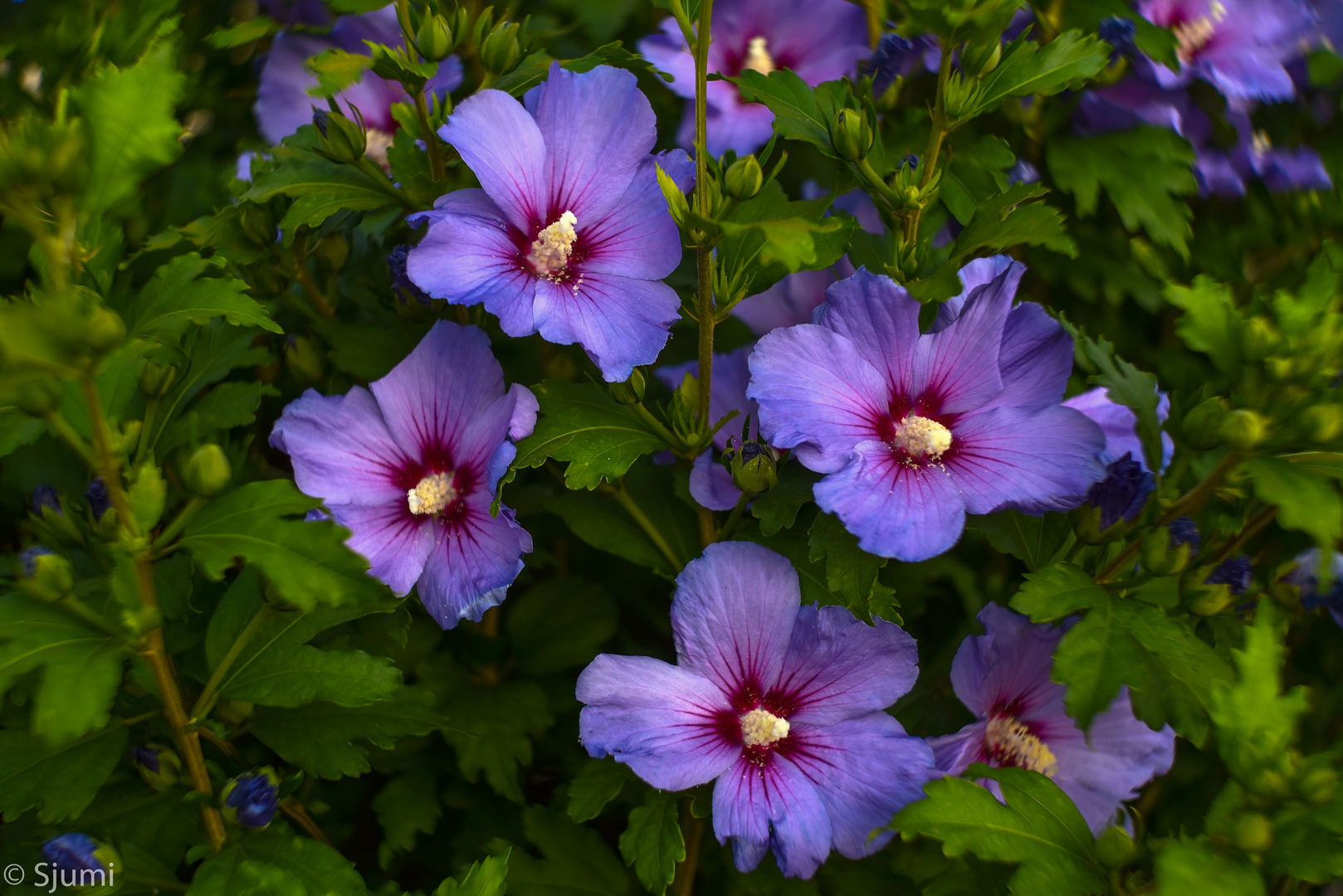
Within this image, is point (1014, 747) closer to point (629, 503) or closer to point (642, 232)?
point (629, 503)

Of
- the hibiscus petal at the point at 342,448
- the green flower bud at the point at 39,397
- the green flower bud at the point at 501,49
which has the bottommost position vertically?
the hibiscus petal at the point at 342,448

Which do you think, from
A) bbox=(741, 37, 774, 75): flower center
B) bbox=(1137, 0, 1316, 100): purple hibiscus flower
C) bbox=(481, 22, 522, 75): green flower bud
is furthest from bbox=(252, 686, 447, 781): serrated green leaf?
bbox=(1137, 0, 1316, 100): purple hibiscus flower

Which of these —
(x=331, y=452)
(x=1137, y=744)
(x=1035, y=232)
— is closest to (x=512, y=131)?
(x=331, y=452)

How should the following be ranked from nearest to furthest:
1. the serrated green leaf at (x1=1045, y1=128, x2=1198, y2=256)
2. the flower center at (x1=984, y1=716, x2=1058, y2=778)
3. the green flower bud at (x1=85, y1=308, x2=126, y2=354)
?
the green flower bud at (x1=85, y1=308, x2=126, y2=354) < the flower center at (x1=984, y1=716, x2=1058, y2=778) < the serrated green leaf at (x1=1045, y1=128, x2=1198, y2=256)

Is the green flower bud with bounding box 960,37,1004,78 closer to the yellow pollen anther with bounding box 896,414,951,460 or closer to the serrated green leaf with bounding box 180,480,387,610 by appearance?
the yellow pollen anther with bounding box 896,414,951,460

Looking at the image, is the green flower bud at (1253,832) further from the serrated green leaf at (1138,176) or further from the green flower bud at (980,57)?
the serrated green leaf at (1138,176)

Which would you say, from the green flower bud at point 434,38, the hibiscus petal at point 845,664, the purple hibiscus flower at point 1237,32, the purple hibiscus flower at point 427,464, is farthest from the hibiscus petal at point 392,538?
the purple hibiscus flower at point 1237,32

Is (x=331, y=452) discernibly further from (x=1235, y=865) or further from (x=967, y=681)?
(x=1235, y=865)
